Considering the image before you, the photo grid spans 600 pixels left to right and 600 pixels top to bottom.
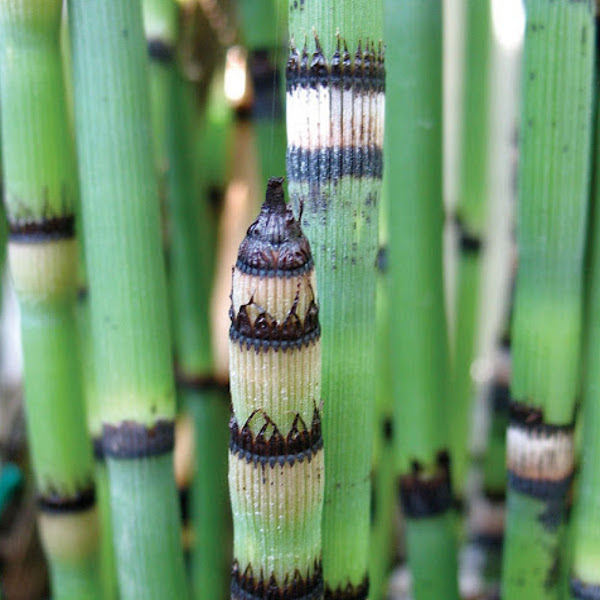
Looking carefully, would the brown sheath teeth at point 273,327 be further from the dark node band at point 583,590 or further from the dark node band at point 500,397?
the dark node band at point 500,397

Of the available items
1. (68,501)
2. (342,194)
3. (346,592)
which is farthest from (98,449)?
(342,194)

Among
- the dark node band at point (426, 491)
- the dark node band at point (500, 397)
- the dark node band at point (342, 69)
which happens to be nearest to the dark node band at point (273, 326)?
the dark node band at point (342, 69)

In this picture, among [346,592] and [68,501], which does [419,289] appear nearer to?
[346,592]

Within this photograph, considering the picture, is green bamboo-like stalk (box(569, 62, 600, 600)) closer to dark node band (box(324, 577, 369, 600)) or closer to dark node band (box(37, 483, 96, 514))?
dark node band (box(324, 577, 369, 600))

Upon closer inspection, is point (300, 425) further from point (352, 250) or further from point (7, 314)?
point (7, 314)

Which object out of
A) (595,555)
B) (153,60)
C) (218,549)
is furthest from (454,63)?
(595,555)
